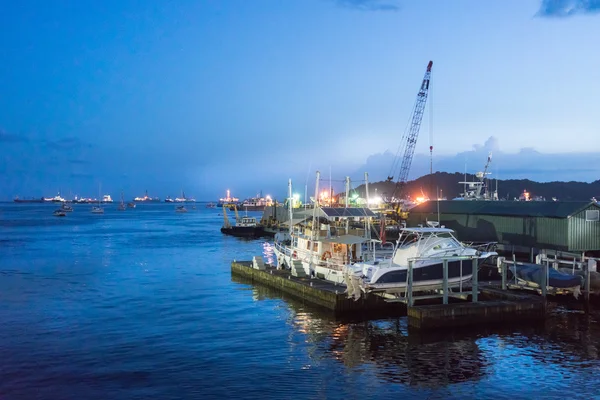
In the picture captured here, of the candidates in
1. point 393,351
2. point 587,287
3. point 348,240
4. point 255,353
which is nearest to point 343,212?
point 348,240

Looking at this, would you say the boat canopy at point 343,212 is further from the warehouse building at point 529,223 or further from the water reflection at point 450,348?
the warehouse building at point 529,223

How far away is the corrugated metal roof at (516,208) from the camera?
43.5 m

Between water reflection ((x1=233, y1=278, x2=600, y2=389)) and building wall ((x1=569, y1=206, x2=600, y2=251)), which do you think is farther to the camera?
building wall ((x1=569, y1=206, x2=600, y2=251))

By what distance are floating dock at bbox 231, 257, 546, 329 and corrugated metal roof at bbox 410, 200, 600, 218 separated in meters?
16.0

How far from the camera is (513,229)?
157ft

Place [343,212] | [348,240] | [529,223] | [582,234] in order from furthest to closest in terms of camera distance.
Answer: [529,223], [582,234], [343,212], [348,240]

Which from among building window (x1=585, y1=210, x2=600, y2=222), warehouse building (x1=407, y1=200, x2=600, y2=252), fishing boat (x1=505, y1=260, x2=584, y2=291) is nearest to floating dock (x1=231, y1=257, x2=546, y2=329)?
fishing boat (x1=505, y1=260, x2=584, y2=291)

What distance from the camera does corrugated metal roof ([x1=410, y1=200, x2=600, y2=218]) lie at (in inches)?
1714

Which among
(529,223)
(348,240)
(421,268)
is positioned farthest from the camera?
(529,223)

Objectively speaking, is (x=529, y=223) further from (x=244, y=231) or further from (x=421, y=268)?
(x=244, y=231)

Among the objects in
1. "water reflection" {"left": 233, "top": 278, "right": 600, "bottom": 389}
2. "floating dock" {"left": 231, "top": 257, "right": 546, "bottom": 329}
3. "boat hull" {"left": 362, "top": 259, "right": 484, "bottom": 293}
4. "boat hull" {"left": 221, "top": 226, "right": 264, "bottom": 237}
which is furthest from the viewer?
"boat hull" {"left": 221, "top": 226, "right": 264, "bottom": 237}

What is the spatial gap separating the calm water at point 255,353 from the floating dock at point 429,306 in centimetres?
80

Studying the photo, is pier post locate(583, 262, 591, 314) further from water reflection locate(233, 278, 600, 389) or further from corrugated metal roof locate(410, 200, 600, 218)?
corrugated metal roof locate(410, 200, 600, 218)

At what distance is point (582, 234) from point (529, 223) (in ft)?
14.5
